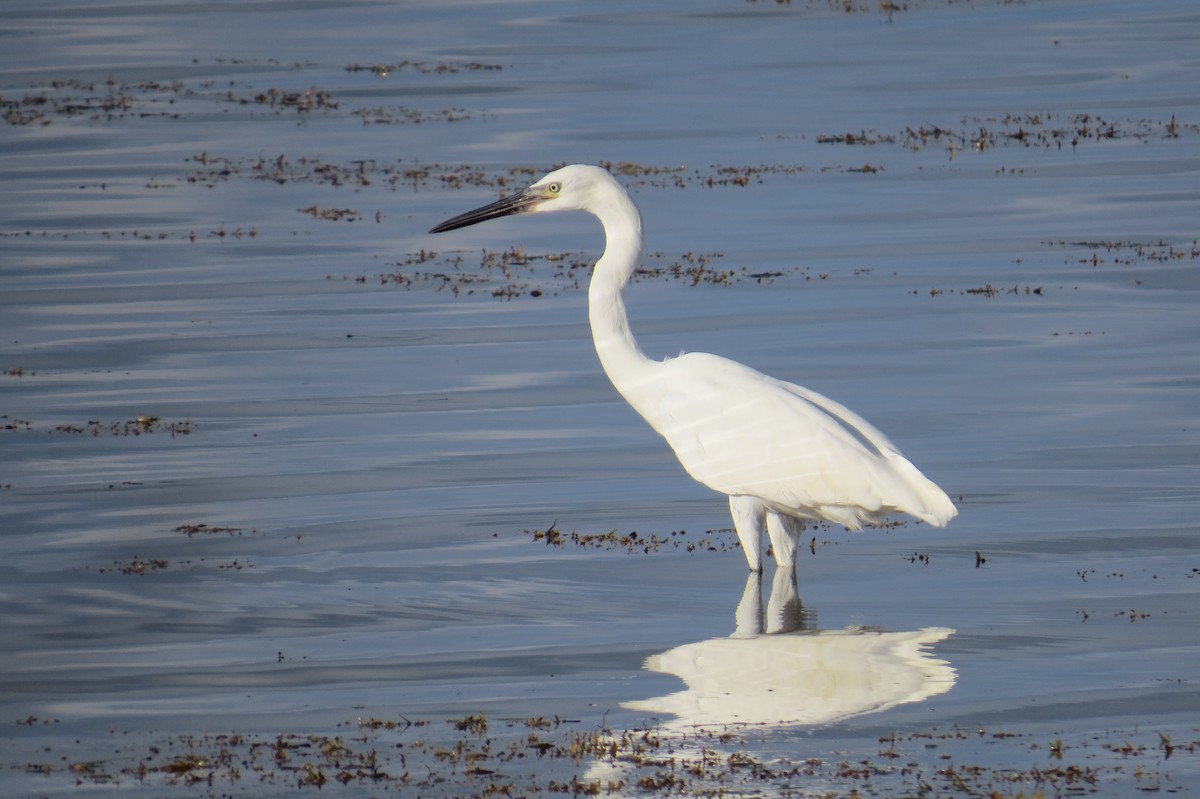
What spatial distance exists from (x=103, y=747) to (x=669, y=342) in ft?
31.6

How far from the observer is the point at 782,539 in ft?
36.4

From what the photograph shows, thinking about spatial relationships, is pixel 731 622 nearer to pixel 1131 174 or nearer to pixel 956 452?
pixel 956 452

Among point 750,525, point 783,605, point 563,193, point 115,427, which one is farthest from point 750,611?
point 115,427

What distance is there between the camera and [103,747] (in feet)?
26.2

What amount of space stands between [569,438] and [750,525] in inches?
125

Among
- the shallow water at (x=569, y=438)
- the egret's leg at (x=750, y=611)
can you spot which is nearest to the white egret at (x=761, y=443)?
the egret's leg at (x=750, y=611)

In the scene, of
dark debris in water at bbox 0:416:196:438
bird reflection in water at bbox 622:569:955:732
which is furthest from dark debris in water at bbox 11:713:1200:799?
dark debris in water at bbox 0:416:196:438

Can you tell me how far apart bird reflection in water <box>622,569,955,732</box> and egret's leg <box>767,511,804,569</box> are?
716mm

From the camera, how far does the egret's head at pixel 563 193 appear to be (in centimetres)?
1236

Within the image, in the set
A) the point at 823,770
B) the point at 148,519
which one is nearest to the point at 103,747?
the point at 823,770

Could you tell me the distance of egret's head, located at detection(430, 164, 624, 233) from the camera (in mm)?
12359

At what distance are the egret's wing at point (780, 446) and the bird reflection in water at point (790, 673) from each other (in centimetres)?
75

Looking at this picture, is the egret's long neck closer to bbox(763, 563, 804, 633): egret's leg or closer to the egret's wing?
the egret's wing

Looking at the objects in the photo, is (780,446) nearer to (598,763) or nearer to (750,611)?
(750,611)
